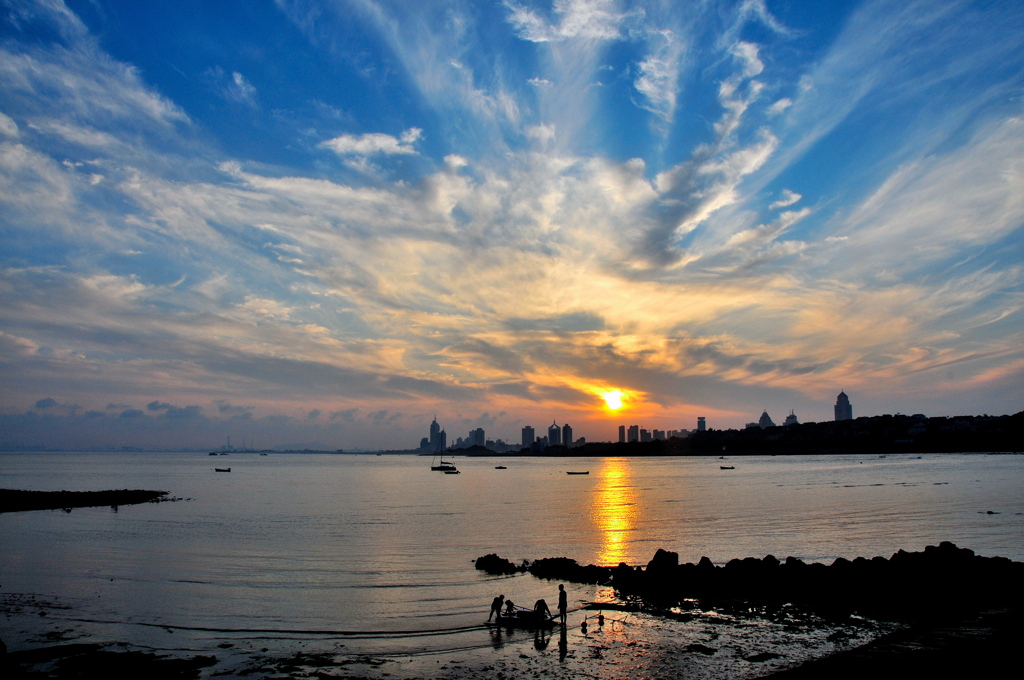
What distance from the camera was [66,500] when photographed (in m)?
81.8

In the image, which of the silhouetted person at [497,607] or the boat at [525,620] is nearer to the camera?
the boat at [525,620]

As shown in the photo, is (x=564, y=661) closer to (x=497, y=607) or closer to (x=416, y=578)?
(x=497, y=607)

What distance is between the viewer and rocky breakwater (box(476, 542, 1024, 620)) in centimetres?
2773

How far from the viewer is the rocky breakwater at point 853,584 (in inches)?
1092

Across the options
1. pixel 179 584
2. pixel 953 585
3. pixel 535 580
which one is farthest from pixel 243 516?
pixel 953 585

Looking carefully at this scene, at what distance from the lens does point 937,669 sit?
17.8 m

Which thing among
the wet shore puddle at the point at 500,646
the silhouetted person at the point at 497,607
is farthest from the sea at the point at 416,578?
the silhouetted person at the point at 497,607

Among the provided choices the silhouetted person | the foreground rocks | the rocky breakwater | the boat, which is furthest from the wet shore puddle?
the foreground rocks

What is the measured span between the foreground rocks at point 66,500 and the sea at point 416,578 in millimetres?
6276

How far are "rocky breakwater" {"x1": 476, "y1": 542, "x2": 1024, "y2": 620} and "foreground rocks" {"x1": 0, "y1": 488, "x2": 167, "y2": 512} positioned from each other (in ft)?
247

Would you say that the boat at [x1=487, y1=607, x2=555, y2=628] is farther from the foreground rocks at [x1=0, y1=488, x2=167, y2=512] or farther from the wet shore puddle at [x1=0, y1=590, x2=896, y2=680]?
the foreground rocks at [x1=0, y1=488, x2=167, y2=512]

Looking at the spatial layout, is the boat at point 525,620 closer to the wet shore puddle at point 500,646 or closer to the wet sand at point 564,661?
the wet shore puddle at point 500,646

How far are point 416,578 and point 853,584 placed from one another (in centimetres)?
2437

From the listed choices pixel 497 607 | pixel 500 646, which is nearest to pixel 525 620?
pixel 497 607
